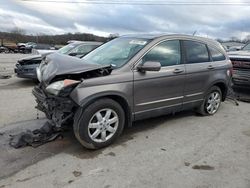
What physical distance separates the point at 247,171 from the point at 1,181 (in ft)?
10.3

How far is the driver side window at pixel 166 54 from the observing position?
15.3ft

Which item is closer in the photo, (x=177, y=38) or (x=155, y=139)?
(x=155, y=139)

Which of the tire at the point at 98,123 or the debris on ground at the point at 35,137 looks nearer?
the tire at the point at 98,123

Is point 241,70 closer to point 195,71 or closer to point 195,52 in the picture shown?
point 195,52

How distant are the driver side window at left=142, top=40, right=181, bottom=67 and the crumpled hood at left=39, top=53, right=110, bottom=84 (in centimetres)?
92

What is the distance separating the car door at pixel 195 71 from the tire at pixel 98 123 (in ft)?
5.55

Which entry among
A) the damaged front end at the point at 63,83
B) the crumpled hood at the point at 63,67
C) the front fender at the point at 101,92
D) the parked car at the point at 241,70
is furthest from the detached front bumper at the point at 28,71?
the parked car at the point at 241,70

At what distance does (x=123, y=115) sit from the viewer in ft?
14.3

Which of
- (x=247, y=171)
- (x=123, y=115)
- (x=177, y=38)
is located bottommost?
(x=247, y=171)

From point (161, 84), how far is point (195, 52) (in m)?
1.25

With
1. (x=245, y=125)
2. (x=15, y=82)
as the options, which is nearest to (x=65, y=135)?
(x=245, y=125)

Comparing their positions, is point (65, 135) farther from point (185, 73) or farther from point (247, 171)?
point (247, 171)

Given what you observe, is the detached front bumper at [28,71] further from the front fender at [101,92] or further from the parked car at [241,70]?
the parked car at [241,70]

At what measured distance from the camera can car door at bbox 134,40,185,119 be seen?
454 centimetres
